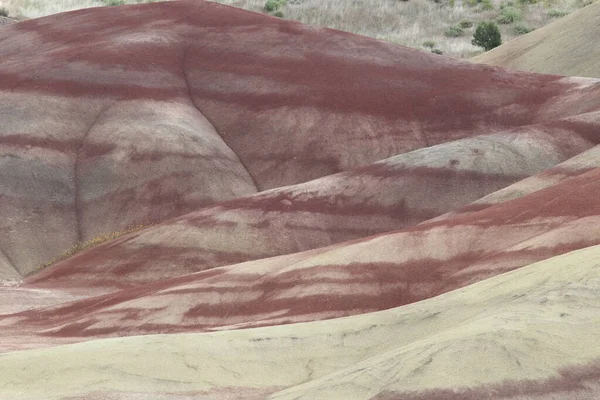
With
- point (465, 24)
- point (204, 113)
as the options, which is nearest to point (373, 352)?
point (204, 113)

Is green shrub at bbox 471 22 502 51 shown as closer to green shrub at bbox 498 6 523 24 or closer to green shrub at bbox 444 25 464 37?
green shrub at bbox 444 25 464 37

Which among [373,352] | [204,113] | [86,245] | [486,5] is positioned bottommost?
[486,5]

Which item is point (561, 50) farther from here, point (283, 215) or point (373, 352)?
point (373, 352)

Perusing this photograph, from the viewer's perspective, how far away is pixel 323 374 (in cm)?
1572

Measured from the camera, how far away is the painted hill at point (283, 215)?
14805mm

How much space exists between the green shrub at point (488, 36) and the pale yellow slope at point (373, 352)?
246ft

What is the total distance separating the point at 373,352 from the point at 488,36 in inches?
3057

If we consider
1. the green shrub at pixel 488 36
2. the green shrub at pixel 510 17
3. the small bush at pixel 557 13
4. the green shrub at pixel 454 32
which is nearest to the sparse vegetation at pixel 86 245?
the green shrub at pixel 488 36

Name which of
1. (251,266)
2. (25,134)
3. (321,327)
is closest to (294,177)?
(25,134)

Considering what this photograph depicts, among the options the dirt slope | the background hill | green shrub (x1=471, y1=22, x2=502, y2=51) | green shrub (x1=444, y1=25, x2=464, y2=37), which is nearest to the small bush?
the background hill

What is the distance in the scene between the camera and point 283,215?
4425 centimetres

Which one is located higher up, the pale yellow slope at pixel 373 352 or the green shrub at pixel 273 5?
the pale yellow slope at pixel 373 352

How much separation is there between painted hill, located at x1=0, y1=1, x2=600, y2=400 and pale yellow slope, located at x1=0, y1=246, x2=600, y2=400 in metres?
0.05

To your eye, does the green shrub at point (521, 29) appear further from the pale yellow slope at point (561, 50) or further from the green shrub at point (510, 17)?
the pale yellow slope at point (561, 50)
